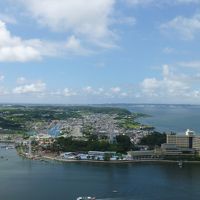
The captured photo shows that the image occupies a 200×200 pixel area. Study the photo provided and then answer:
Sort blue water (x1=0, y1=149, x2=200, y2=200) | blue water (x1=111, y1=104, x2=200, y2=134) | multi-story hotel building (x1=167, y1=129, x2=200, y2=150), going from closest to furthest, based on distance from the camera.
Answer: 1. blue water (x1=0, y1=149, x2=200, y2=200)
2. multi-story hotel building (x1=167, y1=129, x2=200, y2=150)
3. blue water (x1=111, y1=104, x2=200, y2=134)

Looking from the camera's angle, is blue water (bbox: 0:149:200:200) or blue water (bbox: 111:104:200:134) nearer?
blue water (bbox: 0:149:200:200)

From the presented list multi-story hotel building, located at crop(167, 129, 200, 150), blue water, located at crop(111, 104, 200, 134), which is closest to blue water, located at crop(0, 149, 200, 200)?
multi-story hotel building, located at crop(167, 129, 200, 150)

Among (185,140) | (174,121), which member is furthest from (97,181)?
(174,121)

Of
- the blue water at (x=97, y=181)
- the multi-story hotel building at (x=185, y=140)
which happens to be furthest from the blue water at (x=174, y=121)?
the blue water at (x=97, y=181)

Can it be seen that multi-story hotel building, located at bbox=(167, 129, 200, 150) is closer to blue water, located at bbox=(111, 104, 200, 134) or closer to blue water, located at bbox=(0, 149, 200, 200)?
blue water, located at bbox=(0, 149, 200, 200)

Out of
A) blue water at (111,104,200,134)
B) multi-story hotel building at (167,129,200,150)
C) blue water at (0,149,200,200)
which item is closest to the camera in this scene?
blue water at (0,149,200,200)

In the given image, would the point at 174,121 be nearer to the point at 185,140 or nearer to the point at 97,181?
the point at 185,140

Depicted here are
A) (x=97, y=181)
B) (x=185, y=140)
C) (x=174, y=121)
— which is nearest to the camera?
(x=97, y=181)

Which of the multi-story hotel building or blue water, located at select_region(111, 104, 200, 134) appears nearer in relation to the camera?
the multi-story hotel building

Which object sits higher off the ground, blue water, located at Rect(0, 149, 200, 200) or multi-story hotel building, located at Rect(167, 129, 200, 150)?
multi-story hotel building, located at Rect(167, 129, 200, 150)

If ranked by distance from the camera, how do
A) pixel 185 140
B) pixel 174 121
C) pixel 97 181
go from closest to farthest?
pixel 97 181
pixel 185 140
pixel 174 121
